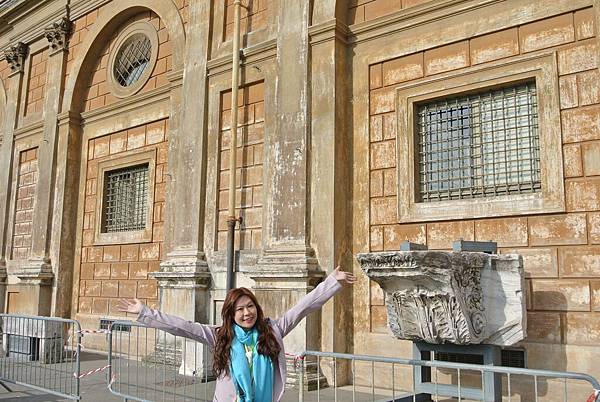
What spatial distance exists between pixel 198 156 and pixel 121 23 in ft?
16.1

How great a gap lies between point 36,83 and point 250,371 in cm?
1439

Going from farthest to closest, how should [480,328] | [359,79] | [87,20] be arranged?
[87,20] → [359,79] → [480,328]

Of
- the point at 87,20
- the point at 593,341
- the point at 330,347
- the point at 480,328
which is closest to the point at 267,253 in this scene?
the point at 330,347

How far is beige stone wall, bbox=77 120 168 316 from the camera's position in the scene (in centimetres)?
1136

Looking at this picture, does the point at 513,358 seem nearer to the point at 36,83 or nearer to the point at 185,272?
the point at 185,272

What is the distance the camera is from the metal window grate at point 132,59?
1271cm

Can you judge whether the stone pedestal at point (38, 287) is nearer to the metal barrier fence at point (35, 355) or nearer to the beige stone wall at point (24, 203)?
the beige stone wall at point (24, 203)

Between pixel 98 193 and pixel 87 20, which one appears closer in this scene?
pixel 98 193

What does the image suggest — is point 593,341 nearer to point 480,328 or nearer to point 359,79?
point 480,328

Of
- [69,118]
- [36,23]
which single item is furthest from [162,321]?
[36,23]

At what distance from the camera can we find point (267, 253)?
873cm

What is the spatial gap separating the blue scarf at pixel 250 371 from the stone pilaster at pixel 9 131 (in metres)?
13.6

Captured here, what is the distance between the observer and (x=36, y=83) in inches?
609

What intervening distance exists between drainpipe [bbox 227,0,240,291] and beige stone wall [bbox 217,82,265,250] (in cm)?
16
